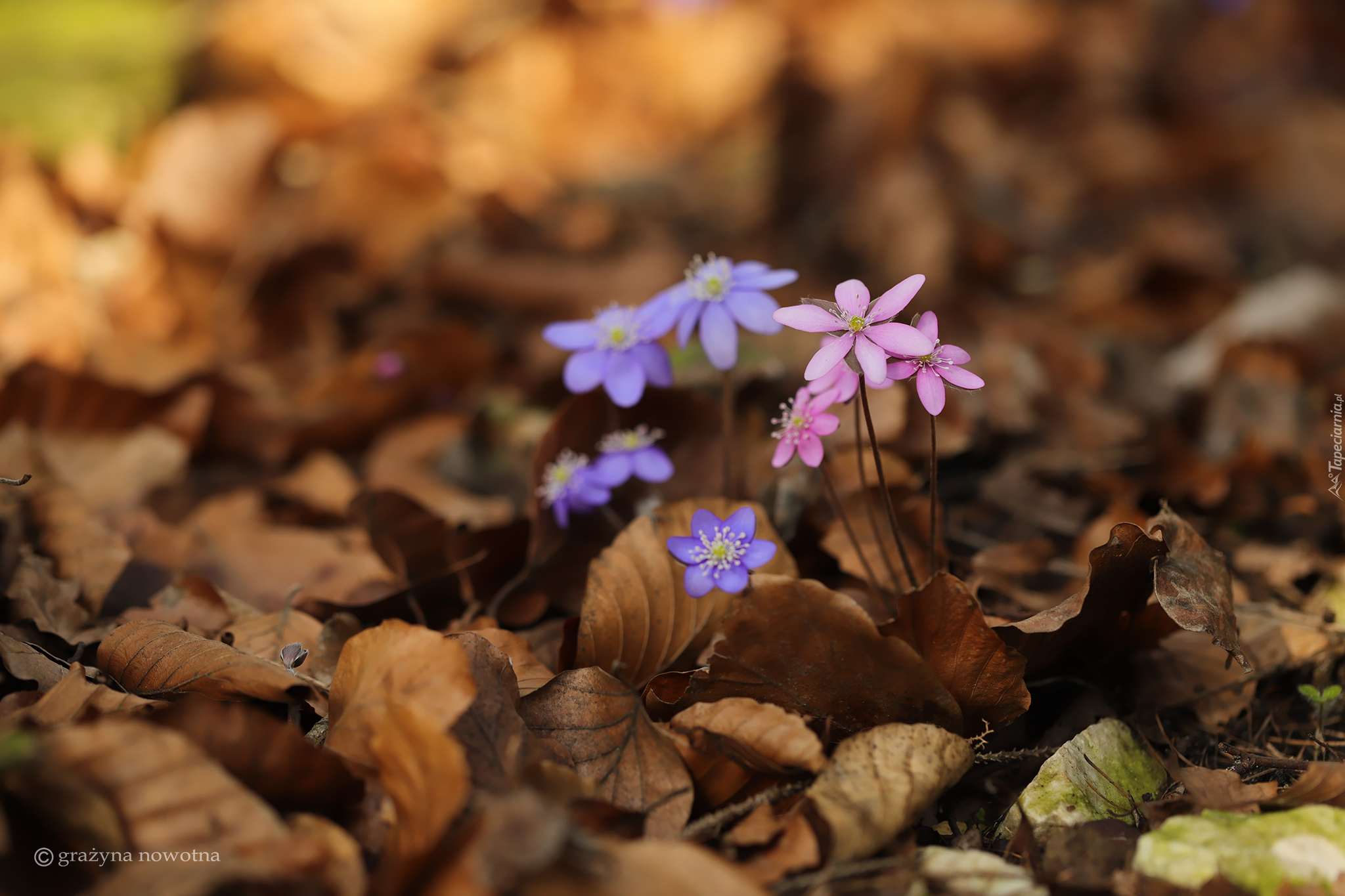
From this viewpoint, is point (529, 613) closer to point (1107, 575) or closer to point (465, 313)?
point (1107, 575)

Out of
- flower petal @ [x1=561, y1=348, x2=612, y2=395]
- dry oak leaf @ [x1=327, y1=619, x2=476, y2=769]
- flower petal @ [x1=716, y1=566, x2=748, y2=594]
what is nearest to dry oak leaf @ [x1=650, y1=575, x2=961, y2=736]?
flower petal @ [x1=716, y1=566, x2=748, y2=594]

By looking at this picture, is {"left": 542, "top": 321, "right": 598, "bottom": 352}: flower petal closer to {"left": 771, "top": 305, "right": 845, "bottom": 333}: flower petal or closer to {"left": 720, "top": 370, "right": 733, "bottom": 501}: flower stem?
{"left": 720, "top": 370, "right": 733, "bottom": 501}: flower stem

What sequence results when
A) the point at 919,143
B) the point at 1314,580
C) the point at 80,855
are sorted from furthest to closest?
1. the point at 919,143
2. the point at 1314,580
3. the point at 80,855

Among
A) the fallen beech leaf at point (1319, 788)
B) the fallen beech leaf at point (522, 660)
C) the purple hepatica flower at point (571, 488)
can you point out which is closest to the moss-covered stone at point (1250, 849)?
the fallen beech leaf at point (1319, 788)

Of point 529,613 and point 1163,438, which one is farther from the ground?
point 1163,438

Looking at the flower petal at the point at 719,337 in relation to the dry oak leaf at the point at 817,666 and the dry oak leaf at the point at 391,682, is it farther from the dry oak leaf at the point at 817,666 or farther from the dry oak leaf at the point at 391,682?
the dry oak leaf at the point at 391,682

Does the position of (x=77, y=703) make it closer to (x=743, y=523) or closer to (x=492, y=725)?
(x=492, y=725)

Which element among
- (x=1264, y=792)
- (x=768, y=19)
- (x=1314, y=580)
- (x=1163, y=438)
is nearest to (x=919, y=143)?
(x=768, y=19)

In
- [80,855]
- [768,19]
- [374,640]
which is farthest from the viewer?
[768,19]
